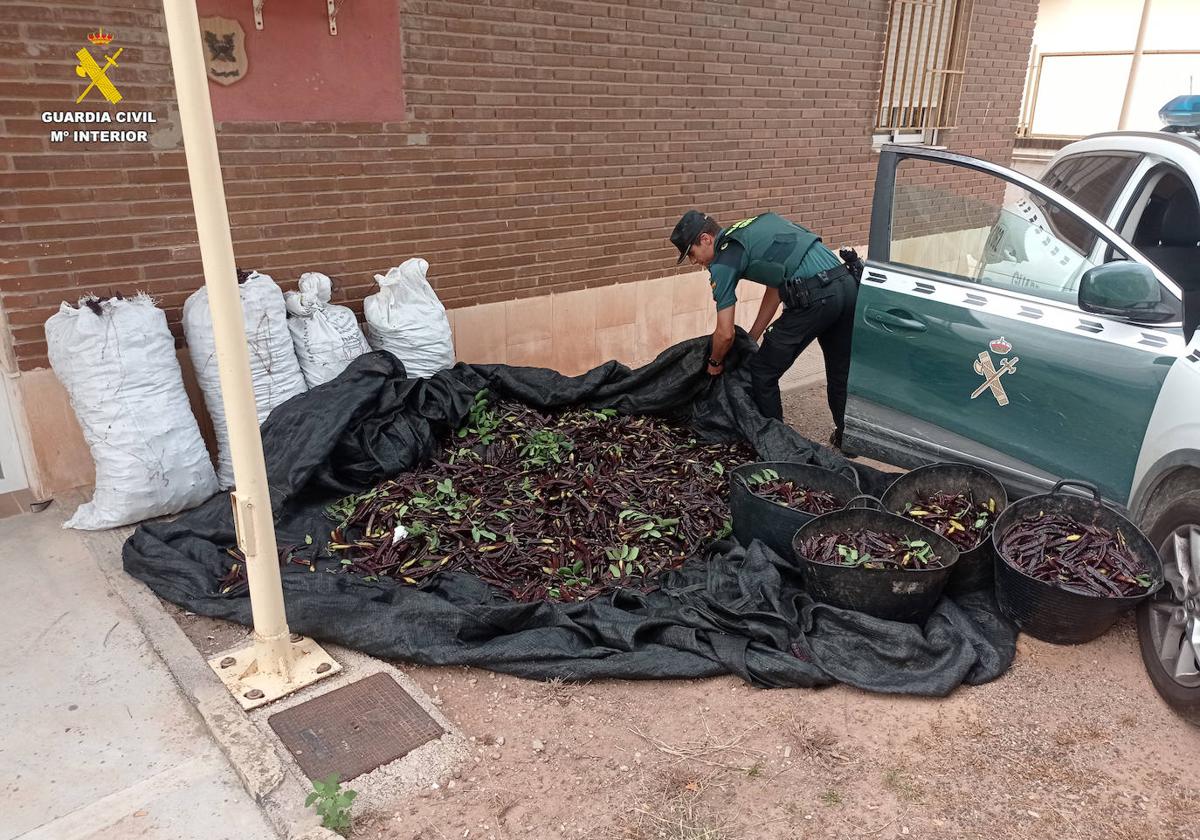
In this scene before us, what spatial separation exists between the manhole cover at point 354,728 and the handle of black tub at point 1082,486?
9.57 feet

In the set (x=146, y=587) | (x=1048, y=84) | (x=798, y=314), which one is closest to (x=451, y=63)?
(x=798, y=314)

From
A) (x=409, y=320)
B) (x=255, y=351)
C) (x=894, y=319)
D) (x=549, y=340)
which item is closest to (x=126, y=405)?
(x=255, y=351)

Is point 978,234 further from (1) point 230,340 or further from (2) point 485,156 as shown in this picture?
(1) point 230,340

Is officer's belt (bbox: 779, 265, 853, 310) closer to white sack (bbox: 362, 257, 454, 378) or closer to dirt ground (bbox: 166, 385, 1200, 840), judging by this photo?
white sack (bbox: 362, 257, 454, 378)

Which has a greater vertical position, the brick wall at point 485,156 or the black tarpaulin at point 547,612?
the brick wall at point 485,156

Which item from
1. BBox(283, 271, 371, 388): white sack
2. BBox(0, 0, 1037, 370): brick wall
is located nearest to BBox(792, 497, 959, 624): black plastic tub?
BBox(283, 271, 371, 388): white sack

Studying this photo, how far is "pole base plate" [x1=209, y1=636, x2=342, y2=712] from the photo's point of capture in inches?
128

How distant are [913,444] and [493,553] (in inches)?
92.5

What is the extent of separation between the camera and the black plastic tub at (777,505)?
159 inches

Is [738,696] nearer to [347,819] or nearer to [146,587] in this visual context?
[347,819]

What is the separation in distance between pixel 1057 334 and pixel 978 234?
897 mm

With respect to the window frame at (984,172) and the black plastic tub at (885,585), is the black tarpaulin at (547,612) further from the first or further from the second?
the window frame at (984,172)

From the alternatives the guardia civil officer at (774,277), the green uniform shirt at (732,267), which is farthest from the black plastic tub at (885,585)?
the green uniform shirt at (732,267)

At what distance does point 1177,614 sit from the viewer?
3.37 meters
